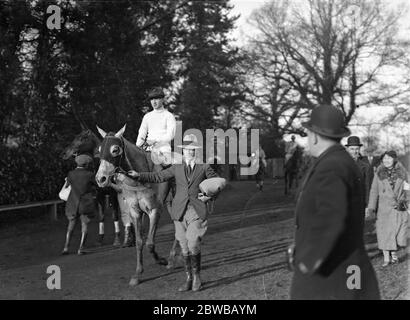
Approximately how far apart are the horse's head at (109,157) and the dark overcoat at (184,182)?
26.8 inches

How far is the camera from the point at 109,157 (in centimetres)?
746

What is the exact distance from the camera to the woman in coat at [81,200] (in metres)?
10.3

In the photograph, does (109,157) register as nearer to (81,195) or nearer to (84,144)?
(81,195)

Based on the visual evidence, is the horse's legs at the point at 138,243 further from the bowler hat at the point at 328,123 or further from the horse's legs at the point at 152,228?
the bowler hat at the point at 328,123

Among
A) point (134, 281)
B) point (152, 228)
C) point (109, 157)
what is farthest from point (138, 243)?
point (109, 157)

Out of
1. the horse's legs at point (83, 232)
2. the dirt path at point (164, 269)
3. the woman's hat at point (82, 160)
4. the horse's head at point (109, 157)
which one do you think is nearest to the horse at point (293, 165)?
the dirt path at point (164, 269)

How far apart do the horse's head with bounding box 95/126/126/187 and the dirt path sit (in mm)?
1567

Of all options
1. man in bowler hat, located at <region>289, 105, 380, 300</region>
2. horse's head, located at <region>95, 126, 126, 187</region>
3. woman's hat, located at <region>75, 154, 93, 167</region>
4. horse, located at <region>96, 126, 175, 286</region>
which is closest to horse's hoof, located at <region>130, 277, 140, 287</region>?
horse, located at <region>96, 126, 175, 286</region>

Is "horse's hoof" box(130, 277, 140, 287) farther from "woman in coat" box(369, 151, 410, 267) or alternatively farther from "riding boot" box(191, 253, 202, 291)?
"woman in coat" box(369, 151, 410, 267)

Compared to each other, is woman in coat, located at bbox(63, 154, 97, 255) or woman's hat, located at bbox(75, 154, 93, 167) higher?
woman's hat, located at bbox(75, 154, 93, 167)

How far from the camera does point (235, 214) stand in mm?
16359

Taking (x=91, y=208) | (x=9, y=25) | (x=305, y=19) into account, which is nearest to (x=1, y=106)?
(x=9, y=25)

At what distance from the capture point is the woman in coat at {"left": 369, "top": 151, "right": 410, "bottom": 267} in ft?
28.4

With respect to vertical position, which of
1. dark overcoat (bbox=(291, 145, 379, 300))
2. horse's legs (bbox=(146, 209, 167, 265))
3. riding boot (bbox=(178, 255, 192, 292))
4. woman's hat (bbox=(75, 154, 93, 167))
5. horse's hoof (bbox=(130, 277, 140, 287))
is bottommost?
horse's hoof (bbox=(130, 277, 140, 287))
